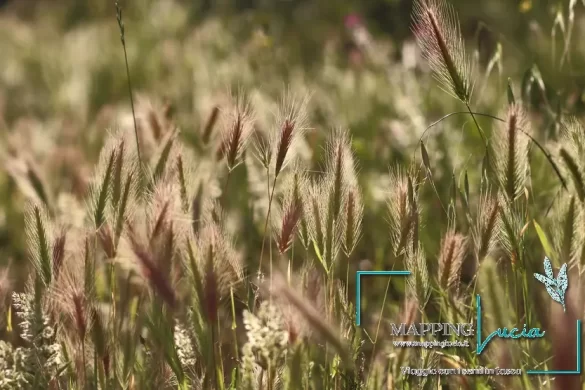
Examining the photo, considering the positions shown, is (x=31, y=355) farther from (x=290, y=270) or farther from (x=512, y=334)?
(x=512, y=334)

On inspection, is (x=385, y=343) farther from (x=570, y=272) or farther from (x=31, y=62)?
(x=31, y=62)

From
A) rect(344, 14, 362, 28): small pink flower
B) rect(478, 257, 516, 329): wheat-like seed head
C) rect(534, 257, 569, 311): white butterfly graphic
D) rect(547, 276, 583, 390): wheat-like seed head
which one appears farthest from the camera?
rect(344, 14, 362, 28): small pink flower

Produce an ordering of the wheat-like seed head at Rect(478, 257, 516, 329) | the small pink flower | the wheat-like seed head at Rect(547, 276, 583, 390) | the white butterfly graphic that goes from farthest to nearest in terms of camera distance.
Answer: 1. the small pink flower
2. the white butterfly graphic
3. the wheat-like seed head at Rect(478, 257, 516, 329)
4. the wheat-like seed head at Rect(547, 276, 583, 390)

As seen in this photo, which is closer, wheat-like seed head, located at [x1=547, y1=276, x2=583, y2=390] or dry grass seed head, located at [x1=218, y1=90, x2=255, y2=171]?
wheat-like seed head, located at [x1=547, y1=276, x2=583, y2=390]

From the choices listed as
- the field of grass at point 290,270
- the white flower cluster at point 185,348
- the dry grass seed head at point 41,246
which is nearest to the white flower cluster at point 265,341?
the field of grass at point 290,270

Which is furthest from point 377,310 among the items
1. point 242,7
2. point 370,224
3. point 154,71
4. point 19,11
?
point 19,11

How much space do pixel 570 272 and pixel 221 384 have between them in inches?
17.5

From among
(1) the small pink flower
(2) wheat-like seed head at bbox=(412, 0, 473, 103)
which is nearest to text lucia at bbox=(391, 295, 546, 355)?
(2) wheat-like seed head at bbox=(412, 0, 473, 103)

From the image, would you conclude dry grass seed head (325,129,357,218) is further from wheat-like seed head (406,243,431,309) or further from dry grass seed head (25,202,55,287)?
dry grass seed head (25,202,55,287)

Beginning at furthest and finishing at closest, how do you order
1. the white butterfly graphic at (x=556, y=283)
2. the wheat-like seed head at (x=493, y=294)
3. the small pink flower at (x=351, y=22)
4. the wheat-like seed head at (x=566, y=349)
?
the small pink flower at (x=351, y=22) < the white butterfly graphic at (x=556, y=283) < the wheat-like seed head at (x=493, y=294) < the wheat-like seed head at (x=566, y=349)

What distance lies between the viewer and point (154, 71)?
3.43 metres

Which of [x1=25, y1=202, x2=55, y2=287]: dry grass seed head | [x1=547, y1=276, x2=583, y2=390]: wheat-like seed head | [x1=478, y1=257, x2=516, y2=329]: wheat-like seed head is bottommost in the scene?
[x1=547, y1=276, x2=583, y2=390]: wheat-like seed head

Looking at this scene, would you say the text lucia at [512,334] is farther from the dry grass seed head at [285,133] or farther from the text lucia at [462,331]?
the dry grass seed head at [285,133]

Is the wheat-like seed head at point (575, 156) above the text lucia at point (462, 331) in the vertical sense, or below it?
above
